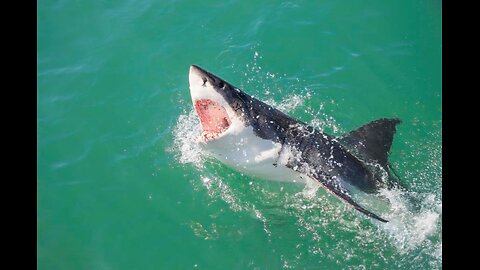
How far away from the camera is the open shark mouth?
4949 mm

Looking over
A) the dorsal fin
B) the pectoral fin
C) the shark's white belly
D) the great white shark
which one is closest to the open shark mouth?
the great white shark

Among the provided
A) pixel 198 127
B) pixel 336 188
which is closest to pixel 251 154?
pixel 336 188

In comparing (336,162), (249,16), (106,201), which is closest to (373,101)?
(336,162)

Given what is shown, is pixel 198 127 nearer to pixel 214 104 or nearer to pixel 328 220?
pixel 214 104

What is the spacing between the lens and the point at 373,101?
741 centimetres

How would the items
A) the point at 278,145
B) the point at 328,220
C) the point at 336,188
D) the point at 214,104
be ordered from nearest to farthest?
the point at 214,104 < the point at 336,188 < the point at 278,145 < the point at 328,220

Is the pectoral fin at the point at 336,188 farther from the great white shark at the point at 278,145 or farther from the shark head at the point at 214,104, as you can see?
the shark head at the point at 214,104

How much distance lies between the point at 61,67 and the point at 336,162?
553 centimetres

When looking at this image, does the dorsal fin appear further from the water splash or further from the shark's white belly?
the shark's white belly

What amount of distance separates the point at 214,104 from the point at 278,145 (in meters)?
0.99

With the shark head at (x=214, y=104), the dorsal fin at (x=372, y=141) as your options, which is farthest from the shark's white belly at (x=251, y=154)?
the dorsal fin at (x=372, y=141)

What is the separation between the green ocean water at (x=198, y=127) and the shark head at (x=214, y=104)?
1353 mm

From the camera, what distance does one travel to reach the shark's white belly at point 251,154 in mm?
5082

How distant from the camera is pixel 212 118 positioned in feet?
16.7
